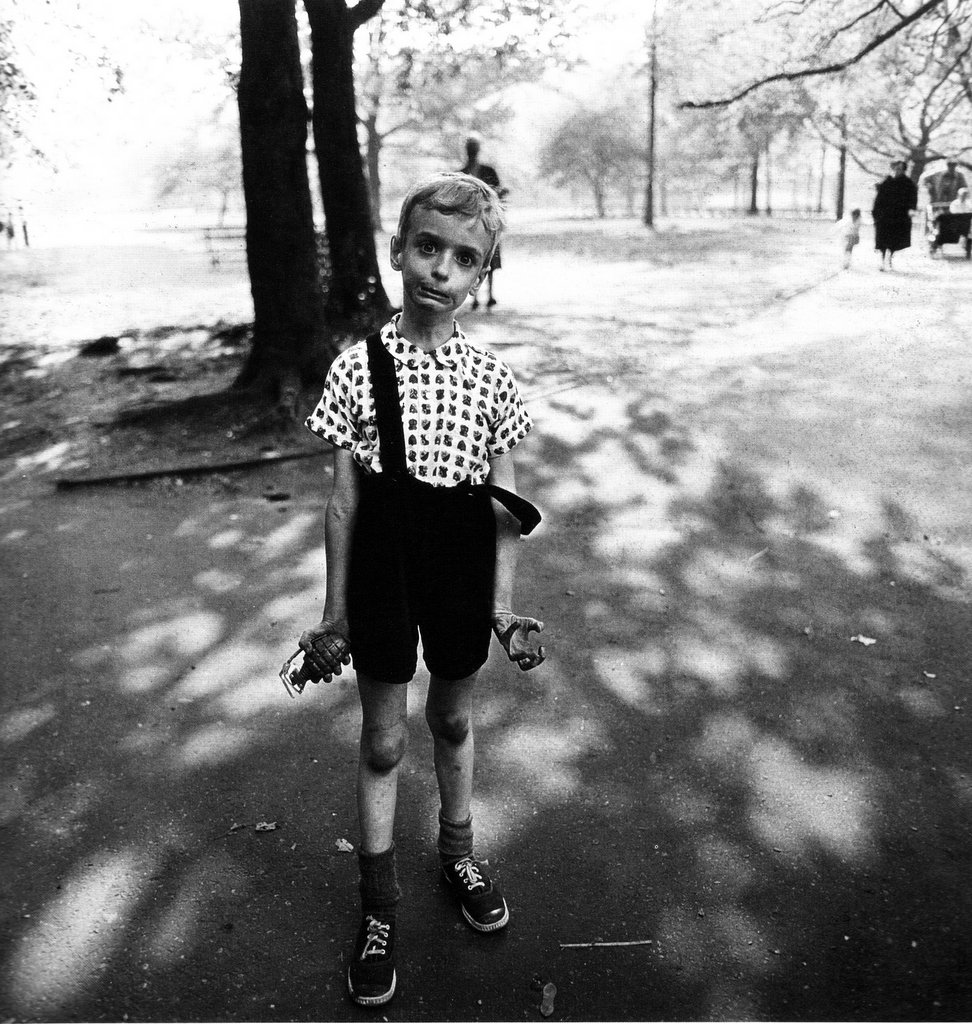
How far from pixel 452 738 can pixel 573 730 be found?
1.15 m

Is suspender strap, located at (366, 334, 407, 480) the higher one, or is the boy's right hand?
suspender strap, located at (366, 334, 407, 480)

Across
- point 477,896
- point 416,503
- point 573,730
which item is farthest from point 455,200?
point 573,730

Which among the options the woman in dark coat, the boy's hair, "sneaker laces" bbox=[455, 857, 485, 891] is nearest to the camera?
the boy's hair

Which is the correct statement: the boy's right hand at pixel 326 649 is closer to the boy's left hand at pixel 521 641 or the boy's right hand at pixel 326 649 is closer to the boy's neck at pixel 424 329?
the boy's left hand at pixel 521 641

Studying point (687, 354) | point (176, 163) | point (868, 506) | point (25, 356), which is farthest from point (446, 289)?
point (176, 163)

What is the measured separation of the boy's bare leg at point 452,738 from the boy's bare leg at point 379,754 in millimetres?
124

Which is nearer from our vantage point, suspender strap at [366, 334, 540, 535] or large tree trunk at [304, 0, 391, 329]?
suspender strap at [366, 334, 540, 535]

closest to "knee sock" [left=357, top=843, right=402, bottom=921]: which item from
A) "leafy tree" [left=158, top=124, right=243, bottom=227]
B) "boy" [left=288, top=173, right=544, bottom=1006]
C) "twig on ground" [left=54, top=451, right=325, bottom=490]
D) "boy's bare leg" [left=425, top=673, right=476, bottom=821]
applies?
"boy" [left=288, top=173, right=544, bottom=1006]

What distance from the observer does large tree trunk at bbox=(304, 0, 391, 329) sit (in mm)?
11172

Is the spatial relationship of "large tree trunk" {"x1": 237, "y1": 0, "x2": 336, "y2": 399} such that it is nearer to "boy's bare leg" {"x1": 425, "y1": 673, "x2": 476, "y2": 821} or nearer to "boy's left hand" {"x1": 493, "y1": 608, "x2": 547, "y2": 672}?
"boy's bare leg" {"x1": 425, "y1": 673, "x2": 476, "y2": 821}

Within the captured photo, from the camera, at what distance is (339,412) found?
2424 millimetres

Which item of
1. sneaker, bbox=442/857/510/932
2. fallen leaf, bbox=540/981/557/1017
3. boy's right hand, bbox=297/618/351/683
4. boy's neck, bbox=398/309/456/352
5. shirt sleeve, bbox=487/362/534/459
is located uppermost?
boy's neck, bbox=398/309/456/352

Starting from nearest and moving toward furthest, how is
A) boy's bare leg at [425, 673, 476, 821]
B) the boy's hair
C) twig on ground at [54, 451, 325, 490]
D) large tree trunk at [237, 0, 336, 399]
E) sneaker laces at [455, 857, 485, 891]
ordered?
the boy's hair < boy's bare leg at [425, 673, 476, 821] < sneaker laces at [455, 857, 485, 891] < twig on ground at [54, 451, 325, 490] < large tree trunk at [237, 0, 336, 399]

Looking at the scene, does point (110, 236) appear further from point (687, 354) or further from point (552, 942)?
point (552, 942)
